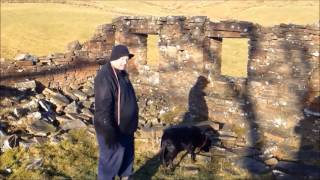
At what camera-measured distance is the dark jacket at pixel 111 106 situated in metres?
5.99

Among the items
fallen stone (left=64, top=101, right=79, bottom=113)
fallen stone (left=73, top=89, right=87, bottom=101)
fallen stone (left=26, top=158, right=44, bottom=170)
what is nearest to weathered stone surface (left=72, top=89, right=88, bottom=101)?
fallen stone (left=73, top=89, right=87, bottom=101)

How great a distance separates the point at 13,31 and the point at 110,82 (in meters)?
28.7

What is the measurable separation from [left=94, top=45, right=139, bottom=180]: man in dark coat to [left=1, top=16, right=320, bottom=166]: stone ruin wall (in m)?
4.13

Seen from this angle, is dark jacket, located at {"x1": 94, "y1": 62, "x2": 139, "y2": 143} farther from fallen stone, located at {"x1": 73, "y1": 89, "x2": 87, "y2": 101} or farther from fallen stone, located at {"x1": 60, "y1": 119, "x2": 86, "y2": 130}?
fallen stone, located at {"x1": 73, "y1": 89, "x2": 87, "y2": 101}

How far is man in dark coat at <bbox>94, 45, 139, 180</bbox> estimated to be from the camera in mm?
6012

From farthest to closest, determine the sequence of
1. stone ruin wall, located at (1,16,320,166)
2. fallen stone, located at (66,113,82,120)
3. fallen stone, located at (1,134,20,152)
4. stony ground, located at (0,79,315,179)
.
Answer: fallen stone, located at (66,113,82,120), stone ruin wall, located at (1,16,320,166), fallen stone, located at (1,134,20,152), stony ground, located at (0,79,315,179)

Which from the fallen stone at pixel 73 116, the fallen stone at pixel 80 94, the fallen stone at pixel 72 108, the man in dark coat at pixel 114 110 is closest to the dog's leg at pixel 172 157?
the man in dark coat at pixel 114 110

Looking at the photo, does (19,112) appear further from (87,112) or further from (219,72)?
(219,72)

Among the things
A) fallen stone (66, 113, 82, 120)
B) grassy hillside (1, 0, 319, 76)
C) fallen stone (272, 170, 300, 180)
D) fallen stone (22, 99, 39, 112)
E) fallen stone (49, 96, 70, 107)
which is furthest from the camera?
grassy hillside (1, 0, 319, 76)

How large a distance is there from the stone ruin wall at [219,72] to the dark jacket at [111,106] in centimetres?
422

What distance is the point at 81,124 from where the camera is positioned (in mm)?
10234

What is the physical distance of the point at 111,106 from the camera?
6.03m

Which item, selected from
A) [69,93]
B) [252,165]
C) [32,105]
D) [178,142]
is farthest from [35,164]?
[69,93]

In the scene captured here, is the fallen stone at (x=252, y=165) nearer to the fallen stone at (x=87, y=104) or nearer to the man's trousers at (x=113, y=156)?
the man's trousers at (x=113, y=156)
